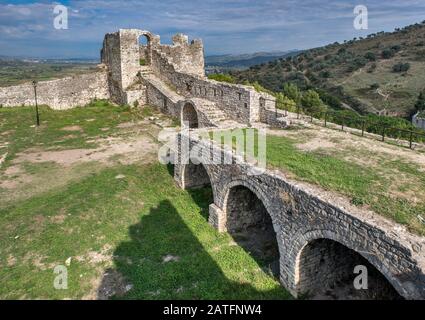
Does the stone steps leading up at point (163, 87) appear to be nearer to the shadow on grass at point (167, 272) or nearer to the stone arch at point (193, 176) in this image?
the stone arch at point (193, 176)

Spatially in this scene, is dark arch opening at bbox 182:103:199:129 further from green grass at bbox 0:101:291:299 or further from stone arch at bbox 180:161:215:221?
stone arch at bbox 180:161:215:221

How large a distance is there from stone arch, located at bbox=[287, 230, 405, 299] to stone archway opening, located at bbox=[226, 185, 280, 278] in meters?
1.95

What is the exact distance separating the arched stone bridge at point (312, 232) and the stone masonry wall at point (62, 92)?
15.3 m

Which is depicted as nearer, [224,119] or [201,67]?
[224,119]

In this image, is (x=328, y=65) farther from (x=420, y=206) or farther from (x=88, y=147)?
(x=420, y=206)

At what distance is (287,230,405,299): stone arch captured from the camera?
942 cm

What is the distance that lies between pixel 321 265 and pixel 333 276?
2.12ft

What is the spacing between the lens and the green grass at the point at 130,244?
957 cm

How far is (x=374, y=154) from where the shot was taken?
1135cm

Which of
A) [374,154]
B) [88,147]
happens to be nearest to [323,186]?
[374,154]

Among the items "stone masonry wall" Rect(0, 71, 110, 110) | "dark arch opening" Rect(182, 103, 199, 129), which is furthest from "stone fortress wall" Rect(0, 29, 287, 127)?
"dark arch opening" Rect(182, 103, 199, 129)

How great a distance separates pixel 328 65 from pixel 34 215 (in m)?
66.3

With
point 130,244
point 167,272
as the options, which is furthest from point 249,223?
point 130,244

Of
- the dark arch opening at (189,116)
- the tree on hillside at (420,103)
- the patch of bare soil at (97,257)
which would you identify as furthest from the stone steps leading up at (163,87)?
the tree on hillside at (420,103)
